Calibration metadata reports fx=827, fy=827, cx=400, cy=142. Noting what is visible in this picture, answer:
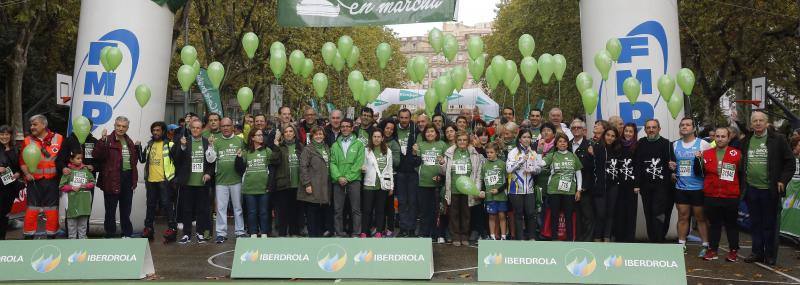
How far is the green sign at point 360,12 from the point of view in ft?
39.5

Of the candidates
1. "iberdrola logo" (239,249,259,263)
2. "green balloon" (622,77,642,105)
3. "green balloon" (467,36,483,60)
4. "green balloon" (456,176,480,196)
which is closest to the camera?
"iberdrola logo" (239,249,259,263)

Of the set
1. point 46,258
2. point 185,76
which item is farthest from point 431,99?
point 46,258

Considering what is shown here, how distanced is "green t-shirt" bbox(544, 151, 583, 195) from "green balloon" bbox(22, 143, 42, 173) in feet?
20.5

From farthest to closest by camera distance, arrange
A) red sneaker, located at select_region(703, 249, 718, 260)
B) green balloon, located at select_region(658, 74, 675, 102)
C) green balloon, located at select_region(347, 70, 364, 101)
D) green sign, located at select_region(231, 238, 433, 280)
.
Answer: green balloon, located at select_region(347, 70, 364, 101) < green balloon, located at select_region(658, 74, 675, 102) < red sneaker, located at select_region(703, 249, 718, 260) < green sign, located at select_region(231, 238, 433, 280)

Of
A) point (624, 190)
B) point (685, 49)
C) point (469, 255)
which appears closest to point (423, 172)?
point (469, 255)

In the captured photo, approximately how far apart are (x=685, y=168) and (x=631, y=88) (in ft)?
4.48

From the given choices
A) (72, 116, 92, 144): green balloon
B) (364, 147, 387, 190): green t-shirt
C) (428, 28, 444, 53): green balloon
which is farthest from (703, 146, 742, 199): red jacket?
(72, 116, 92, 144): green balloon

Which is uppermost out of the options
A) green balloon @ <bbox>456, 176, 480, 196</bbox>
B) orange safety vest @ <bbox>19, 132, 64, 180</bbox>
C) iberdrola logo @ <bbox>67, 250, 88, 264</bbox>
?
orange safety vest @ <bbox>19, 132, 64, 180</bbox>

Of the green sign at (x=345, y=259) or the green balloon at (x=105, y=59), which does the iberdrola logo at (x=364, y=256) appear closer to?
the green sign at (x=345, y=259)

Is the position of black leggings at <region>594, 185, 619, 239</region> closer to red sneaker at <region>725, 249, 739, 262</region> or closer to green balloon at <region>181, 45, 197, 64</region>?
red sneaker at <region>725, 249, 739, 262</region>

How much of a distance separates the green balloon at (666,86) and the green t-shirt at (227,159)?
5.45 meters

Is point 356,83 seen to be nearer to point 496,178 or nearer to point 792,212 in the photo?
point 496,178

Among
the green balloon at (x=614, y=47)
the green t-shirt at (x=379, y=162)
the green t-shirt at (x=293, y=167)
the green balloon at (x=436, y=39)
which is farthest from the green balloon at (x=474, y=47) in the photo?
the green t-shirt at (x=293, y=167)

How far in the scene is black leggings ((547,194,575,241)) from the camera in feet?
33.8
